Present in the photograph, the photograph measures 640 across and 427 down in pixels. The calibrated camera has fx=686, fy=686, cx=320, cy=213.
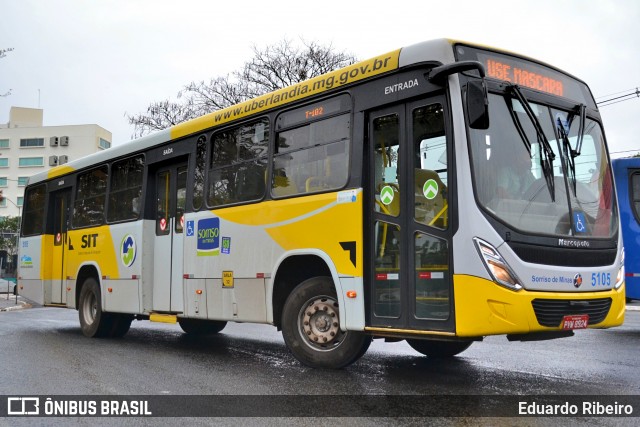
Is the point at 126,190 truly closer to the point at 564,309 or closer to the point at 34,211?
the point at 34,211

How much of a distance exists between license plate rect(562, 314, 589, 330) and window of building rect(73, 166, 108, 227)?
8.61 m

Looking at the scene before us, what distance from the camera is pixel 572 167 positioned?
6.95 m

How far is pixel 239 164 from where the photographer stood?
912 centimetres

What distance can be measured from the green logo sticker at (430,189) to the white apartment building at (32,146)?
86694 millimetres

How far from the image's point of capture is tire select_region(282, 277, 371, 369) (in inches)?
292

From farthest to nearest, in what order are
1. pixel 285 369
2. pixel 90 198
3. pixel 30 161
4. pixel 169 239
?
pixel 30 161 < pixel 90 198 < pixel 169 239 < pixel 285 369

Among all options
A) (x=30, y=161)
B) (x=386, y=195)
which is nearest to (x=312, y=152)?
(x=386, y=195)

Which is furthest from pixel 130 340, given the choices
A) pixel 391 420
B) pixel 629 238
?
pixel 629 238

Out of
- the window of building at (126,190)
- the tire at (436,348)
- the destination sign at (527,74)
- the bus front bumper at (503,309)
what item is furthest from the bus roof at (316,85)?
the tire at (436,348)

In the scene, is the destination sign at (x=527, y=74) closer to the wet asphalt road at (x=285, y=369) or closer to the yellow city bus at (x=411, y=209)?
the yellow city bus at (x=411, y=209)

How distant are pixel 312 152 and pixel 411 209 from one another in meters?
1.70

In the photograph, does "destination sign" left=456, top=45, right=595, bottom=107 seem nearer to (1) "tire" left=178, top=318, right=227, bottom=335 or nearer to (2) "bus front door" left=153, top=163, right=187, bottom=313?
(2) "bus front door" left=153, top=163, right=187, bottom=313

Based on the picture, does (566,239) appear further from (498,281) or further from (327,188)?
(327,188)

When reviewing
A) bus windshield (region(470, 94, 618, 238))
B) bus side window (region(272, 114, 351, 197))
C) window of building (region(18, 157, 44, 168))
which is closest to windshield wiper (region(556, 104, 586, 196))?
bus windshield (region(470, 94, 618, 238))
